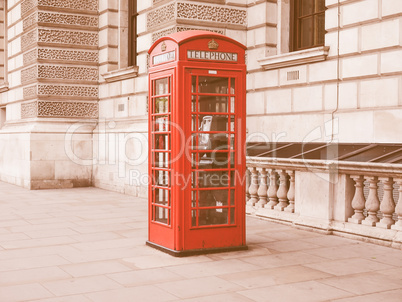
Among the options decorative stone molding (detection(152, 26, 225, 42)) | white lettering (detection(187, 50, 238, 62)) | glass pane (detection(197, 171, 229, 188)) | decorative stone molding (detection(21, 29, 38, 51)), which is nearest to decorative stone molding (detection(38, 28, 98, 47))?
decorative stone molding (detection(21, 29, 38, 51))

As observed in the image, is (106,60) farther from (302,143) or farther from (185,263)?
(185,263)

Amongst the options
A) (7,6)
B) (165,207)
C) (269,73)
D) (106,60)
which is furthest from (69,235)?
(7,6)

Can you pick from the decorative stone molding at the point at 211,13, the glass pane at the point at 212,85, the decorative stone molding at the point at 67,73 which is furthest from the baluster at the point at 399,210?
the decorative stone molding at the point at 67,73

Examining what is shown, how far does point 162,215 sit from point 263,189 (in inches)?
104

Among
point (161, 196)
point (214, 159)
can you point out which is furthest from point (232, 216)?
point (161, 196)

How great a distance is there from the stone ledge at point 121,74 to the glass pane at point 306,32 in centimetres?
375

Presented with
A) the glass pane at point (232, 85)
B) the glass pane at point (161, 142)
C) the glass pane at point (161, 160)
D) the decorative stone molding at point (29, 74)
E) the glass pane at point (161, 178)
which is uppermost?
the decorative stone molding at point (29, 74)

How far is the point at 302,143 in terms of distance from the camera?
376 inches

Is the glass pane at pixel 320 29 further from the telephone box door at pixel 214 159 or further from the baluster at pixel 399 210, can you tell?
the telephone box door at pixel 214 159

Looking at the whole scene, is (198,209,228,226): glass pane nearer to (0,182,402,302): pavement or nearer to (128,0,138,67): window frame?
(0,182,402,302): pavement

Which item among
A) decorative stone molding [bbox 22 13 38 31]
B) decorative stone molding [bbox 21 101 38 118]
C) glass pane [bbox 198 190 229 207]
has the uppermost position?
decorative stone molding [bbox 22 13 38 31]

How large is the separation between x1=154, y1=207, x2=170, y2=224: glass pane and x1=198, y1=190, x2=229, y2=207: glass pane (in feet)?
1.27

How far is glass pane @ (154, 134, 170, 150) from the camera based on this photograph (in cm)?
593

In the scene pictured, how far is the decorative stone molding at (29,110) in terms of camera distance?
1356 cm
